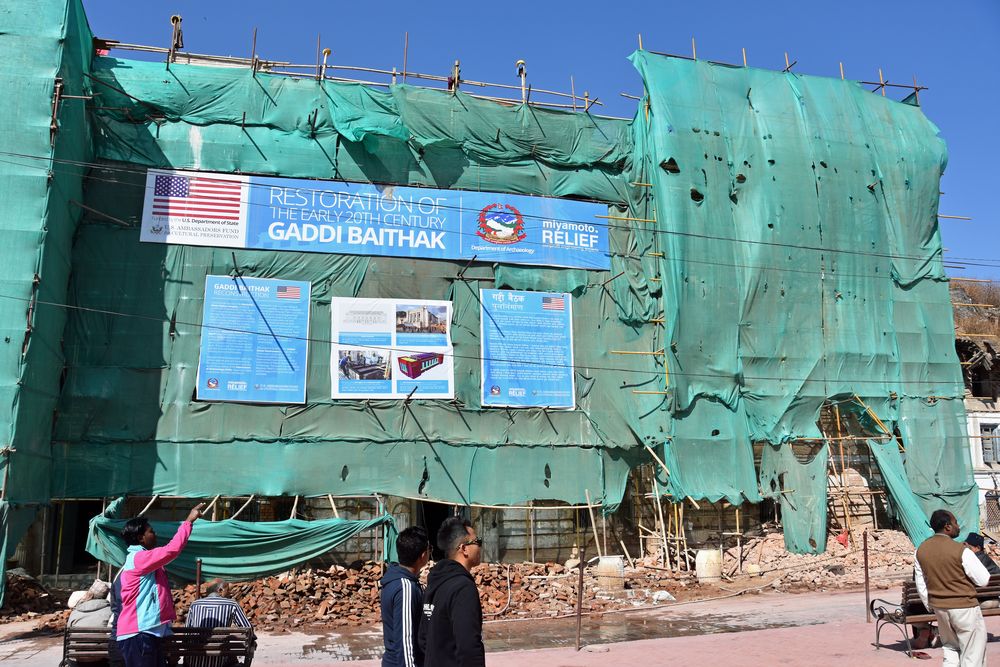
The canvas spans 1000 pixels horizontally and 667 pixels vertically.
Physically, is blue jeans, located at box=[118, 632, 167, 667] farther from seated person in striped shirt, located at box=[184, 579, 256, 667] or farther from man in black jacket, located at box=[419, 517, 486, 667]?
man in black jacket, located at box=[419, 517, 486, 667]

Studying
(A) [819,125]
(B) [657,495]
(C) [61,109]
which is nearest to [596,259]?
(B) [657,495]

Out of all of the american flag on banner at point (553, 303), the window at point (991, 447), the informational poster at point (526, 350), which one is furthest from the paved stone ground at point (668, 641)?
the window at point (991, 447)

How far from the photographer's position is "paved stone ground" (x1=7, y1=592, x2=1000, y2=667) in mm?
9633

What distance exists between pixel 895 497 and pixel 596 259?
9.35m

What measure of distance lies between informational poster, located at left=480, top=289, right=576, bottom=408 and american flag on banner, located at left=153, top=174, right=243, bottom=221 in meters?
6.04

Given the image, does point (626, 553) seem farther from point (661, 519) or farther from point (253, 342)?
point (253, 342)

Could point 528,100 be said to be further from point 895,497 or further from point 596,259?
point 895,497

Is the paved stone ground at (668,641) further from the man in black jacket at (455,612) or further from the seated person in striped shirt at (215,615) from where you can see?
the man in black jacket at (455,612)

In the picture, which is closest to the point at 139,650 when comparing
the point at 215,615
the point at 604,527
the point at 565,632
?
the point at 215,615

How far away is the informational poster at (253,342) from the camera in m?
17.5

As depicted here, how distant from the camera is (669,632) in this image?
41.8ft

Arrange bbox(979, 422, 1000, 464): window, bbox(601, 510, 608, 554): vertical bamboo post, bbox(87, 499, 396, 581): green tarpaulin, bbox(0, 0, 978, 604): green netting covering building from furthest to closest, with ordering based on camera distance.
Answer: bbox(979, 422, 1000, 464): window < bbox(601, 510, 608, 554): vertical bamboo post < bbox(0, 0, 978, 604): green netting covering building < bbox(87, 499, 396, 581): green tarpaulin

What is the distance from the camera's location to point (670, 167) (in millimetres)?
20609

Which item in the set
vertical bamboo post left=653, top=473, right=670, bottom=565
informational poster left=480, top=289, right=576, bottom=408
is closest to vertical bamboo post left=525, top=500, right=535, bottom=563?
informational poster left=480, top=289, right=576, bottom=408
